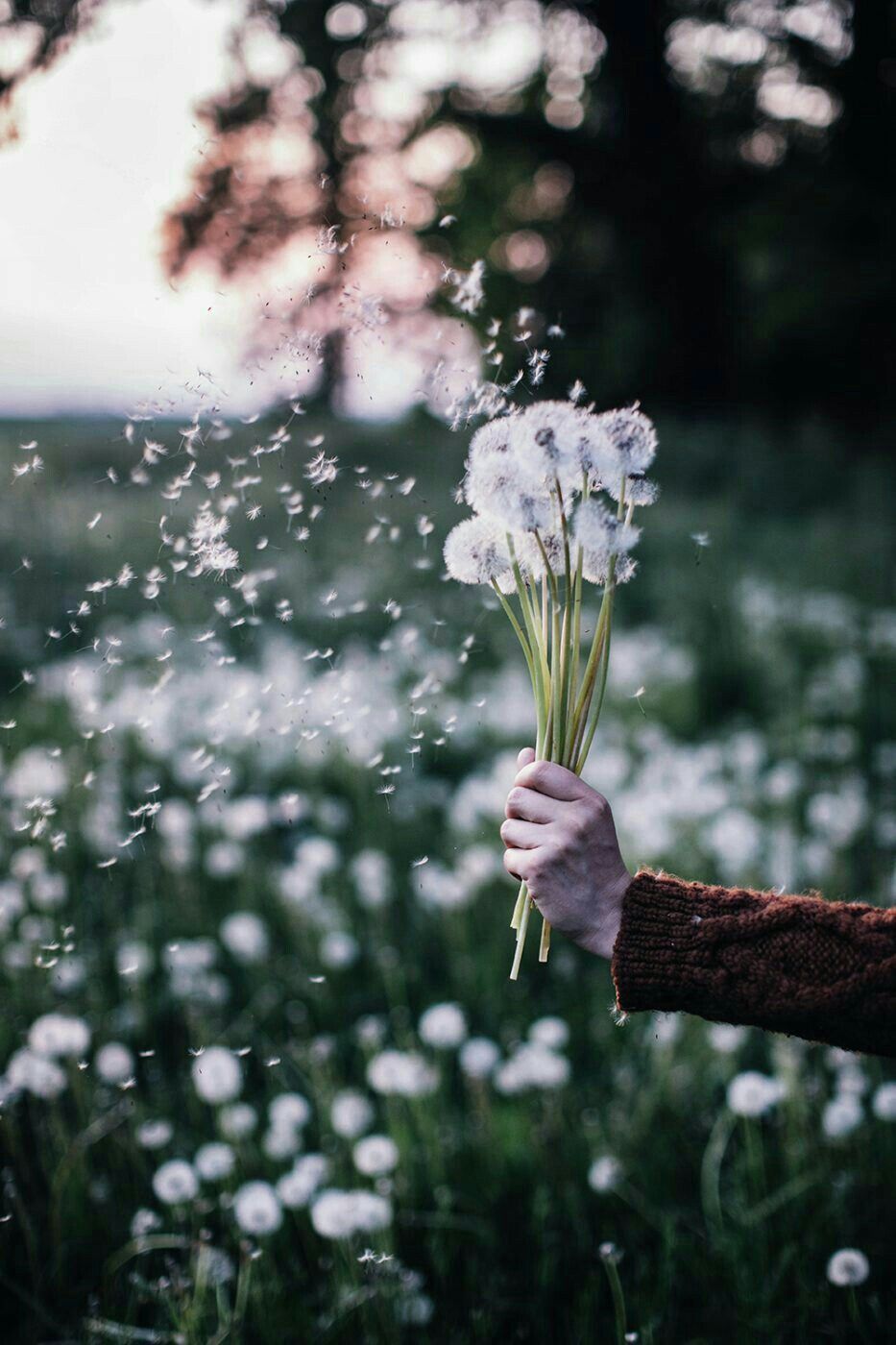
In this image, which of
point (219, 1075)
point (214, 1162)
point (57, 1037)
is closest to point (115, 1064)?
point (57, 1037)

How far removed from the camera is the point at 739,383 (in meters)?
14.3

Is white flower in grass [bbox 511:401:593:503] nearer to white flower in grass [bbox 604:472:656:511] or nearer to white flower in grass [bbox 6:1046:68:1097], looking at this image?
white flower in grass [bbox 604:472:656:511]

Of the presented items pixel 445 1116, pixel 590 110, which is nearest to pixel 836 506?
pixel 590 110

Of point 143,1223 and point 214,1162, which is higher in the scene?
point 214,1162

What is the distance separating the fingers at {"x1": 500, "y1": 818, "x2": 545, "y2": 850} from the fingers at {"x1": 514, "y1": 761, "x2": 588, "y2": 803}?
0.05 m

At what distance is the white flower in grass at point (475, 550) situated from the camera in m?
1.39

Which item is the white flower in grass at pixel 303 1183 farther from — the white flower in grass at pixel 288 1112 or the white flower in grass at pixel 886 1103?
the white flower in grass at pixel 886 1103

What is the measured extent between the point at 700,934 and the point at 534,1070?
3.98ft

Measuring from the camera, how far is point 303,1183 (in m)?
2.10

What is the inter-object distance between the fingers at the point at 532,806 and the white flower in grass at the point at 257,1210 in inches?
43.7

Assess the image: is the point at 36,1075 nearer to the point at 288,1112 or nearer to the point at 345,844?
the point at 288,1112

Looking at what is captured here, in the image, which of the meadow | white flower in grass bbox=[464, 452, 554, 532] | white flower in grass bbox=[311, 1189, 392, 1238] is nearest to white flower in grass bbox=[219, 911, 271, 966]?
the meadow

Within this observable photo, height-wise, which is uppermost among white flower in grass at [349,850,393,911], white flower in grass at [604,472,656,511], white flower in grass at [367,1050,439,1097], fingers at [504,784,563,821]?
white flower in grass at [349,850,393,911]

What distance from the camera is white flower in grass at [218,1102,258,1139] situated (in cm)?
226
